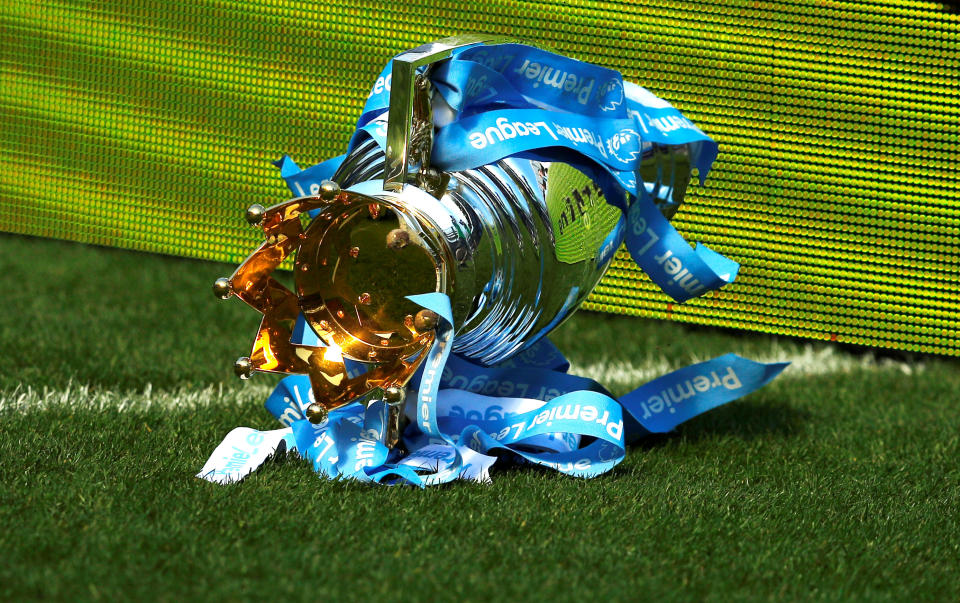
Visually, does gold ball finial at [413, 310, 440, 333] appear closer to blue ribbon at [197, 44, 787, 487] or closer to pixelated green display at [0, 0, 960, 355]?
blue ribbon at [197, 44, 787, 487]

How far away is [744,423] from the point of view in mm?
3645

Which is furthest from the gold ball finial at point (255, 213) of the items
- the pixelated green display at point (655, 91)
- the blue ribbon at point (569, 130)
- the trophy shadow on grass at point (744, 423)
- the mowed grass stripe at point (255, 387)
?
the pixelated green display at point (655, 91)

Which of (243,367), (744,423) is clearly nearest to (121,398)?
(243,367)

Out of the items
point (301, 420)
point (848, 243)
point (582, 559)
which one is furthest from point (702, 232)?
point (582, 559)

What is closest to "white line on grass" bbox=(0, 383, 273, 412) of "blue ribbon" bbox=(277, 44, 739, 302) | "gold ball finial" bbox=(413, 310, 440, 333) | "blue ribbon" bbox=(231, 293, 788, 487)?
"blue ribbon" bbox=(231, 293, 788, 487)

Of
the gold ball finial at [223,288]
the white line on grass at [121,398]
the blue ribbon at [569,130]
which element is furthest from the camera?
the white line on grass at [121,398]

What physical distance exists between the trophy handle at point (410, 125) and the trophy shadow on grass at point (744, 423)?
3.63ft

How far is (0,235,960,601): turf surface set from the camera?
7.07ft

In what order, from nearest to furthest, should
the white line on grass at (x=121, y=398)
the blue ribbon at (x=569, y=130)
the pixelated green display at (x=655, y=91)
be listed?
the blue ribbon at (x=569, y=130)
the white line on grass at (x=121, y=398)
the pixelated green display at (x=655, y=91)

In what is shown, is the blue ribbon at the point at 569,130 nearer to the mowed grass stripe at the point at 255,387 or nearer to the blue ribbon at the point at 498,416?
the blue ribbon at the point at 498,416

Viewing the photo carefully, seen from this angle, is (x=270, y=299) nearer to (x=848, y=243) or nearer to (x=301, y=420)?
(x=301, y=420)

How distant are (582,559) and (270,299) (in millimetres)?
1075

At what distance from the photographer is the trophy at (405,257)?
8.90 ft

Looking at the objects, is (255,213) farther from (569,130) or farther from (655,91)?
(655,91)
